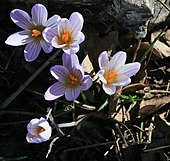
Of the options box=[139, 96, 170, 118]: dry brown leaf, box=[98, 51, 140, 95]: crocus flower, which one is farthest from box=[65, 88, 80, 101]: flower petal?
box=[139, 96, 170, 118]: dry brown leaf

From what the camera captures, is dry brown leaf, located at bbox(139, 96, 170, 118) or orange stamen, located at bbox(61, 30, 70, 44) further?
dry brown leaf, located at bbox(139, 96, 170, 118)

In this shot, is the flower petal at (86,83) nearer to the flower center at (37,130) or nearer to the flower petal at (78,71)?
the flower petal at (78,71)

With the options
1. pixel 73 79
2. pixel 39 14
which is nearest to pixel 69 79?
pixel 73 79

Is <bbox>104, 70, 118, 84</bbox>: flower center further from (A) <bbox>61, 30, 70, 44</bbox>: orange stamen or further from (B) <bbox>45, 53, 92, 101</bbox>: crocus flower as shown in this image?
(A) <bbox>61, 30, 70, 44</bbox>: orange stamen

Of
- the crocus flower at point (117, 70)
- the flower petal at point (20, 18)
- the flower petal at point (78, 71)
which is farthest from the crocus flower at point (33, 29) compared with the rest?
the crocus flower at point (117, 70)

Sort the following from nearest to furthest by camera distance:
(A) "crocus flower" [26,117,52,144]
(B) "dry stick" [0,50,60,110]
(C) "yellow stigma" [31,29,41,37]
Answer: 1. (A) "crocus flower" [26,117,52,144]
2. (C) "yellow stigma" [31,29,41,37]
3. (B) "dry stick" [0,50,60,110]

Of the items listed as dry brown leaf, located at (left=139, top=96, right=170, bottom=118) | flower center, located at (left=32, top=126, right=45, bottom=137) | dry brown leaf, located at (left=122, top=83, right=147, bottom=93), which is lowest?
dry brown leaf, located at (left=139, top=96, right=170, bottom=118)

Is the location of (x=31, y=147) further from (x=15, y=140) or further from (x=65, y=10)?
(x=65, y=10)
